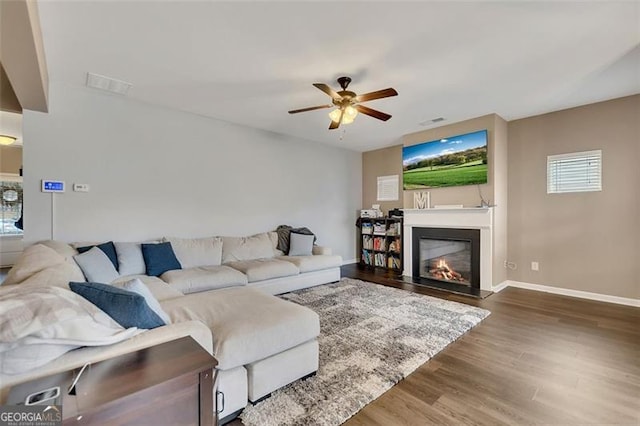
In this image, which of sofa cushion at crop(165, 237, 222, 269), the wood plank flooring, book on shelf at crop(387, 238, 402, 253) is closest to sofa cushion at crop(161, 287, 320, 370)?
the wood plank flooring

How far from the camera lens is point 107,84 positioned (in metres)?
3.14

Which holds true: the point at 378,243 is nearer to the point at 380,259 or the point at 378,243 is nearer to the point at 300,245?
the point at 380,259

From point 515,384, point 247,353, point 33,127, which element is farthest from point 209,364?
point 33,127

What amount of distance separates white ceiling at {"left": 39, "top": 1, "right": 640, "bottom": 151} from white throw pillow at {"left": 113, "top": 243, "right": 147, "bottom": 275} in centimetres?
187

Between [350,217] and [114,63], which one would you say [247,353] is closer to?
[114,63]

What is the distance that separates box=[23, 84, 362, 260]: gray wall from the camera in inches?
125

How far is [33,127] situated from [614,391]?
5.71 meters

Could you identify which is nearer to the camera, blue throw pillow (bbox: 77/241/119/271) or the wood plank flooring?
the wood plank flooring

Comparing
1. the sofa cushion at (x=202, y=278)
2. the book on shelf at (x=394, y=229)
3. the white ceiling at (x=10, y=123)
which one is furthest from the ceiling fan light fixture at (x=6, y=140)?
the book on shelf at (x=394, y=229)

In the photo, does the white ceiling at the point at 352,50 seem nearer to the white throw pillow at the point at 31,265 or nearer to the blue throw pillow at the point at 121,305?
the white throw pillow at the point at 31,265

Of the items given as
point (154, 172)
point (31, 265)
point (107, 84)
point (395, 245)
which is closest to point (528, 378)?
point (31, 265)

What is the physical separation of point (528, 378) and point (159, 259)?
3.74 metres

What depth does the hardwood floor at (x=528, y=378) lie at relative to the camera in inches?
65.9

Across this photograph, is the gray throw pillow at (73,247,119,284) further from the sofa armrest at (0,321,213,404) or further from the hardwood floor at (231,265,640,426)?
the hardwood floor at (231,265,640,426)
